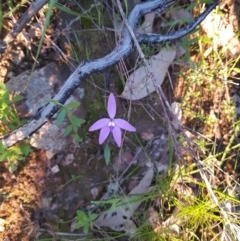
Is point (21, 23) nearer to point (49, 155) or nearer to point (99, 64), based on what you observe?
point (99, 64)

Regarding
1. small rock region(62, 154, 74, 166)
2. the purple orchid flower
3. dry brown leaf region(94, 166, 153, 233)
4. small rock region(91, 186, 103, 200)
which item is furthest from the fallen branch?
dry brown leaf region(94, 166, 153, 233)

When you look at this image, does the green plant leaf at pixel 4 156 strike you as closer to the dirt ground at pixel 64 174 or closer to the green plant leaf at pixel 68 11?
the dirt ground at pixel 64 174

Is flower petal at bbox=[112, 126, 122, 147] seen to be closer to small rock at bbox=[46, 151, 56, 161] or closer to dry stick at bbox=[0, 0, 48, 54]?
small rock at bbox=[46, 151, 56, 161]

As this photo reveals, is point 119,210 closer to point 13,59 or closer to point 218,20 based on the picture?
point 13,59

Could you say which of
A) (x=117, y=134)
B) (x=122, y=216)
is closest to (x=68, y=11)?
(x=117, y=134)

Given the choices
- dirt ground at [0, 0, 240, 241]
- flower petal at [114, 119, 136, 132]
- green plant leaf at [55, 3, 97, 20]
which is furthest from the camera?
dirt ground at [0, 0, 240, 241]

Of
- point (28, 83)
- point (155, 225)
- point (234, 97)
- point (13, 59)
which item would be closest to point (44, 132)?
point (28, 83)

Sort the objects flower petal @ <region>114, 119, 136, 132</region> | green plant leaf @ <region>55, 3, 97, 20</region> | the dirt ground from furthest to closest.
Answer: the dirt ground, green plant leaf @ <region>55, 3, 97, 20</region>, flower petal @ <region>114, 119, 136, 132</region>
